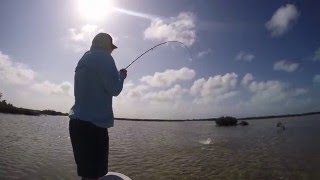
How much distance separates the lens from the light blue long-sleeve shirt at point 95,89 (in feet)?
16.5

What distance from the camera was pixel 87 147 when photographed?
16.1 ft

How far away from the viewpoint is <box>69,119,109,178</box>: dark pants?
16.1ft

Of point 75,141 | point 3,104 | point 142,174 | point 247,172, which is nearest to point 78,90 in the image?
point 75,141

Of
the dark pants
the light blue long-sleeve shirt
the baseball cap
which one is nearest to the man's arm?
the light blue long-sleeve shirt

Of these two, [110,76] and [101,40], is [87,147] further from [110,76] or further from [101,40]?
[101,40]

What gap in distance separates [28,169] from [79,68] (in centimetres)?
845

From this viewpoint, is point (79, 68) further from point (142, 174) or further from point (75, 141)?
point (142, 174)

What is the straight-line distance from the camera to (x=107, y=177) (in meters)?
6.62

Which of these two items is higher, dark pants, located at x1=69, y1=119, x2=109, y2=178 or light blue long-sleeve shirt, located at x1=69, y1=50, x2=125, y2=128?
light blue long-sleeve shirt, located at x1=69, y1=50, x2=125, y2=128

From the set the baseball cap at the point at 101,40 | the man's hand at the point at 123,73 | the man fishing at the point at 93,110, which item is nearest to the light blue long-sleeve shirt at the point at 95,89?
the man fishing at the point at 93,110

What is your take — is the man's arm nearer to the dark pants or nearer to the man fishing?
the man fishing

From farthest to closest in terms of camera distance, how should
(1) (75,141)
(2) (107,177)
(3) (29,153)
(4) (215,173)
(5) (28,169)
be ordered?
(3) (29,153) → (4) (215,173) → (5) (28,169) → (2) (107,177) → (1) (75,141)

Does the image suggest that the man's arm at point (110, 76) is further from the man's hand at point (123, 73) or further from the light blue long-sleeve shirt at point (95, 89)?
the man's hand at point (123, 73)

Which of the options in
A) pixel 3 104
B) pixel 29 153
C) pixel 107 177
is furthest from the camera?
pixel 3 104
